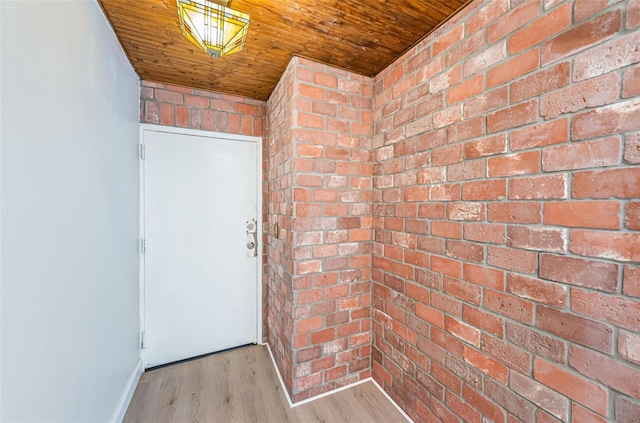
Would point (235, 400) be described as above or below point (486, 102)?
below

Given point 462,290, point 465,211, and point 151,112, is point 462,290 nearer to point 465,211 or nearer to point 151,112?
point 465,211

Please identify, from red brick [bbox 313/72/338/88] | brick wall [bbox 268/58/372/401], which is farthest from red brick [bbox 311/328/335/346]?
red brick [bbox 313/72/338/88]

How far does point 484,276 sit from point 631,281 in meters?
0.43

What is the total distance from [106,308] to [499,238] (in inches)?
78.2

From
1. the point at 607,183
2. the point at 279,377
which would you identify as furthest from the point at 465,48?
the point at 279,377

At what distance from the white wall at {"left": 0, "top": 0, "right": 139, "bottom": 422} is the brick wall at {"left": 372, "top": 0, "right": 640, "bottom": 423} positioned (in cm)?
162

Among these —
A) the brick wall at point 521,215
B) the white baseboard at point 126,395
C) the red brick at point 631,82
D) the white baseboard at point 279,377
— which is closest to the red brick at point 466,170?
the brick wall at point 521,215

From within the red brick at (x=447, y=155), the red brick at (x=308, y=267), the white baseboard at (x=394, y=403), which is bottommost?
the white baseboard at (x=394, y=403)

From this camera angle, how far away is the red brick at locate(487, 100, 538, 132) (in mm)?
932

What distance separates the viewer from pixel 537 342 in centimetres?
92

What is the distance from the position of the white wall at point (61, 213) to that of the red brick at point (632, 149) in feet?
5.80

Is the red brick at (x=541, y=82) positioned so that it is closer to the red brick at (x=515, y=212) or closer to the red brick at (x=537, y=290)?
the red brick at (x=515, y=212)

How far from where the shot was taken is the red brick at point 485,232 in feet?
3.38

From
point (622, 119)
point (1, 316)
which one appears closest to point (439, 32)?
point (622, 119)
